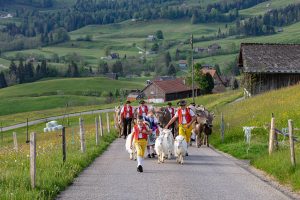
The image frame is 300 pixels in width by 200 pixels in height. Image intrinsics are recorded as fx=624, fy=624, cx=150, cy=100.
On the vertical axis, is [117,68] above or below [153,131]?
below

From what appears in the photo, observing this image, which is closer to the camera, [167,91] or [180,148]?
[180,148]

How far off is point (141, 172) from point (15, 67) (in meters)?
156

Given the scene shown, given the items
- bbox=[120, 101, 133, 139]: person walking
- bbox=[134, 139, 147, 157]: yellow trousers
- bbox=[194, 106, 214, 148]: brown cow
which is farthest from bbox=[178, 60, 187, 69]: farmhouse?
bbox=[134, 139, 147, 157]: yellow trousers

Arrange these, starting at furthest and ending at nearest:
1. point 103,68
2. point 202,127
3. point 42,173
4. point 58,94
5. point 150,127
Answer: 1. point 103,68
2. point 58,94
3. point 202,127
4. point 150,127
5. point 42,173

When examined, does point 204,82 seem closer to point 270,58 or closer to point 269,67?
point 270,58

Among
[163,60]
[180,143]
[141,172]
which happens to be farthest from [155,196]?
[163,60]

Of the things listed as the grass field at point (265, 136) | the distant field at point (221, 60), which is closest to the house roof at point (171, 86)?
the distant field at point (221, 60)

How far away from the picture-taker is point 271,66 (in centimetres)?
5159

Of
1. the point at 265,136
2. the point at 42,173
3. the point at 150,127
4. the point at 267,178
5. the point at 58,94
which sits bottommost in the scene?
the point at 58,94

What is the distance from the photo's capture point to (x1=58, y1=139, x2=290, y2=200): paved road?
44.8 feet

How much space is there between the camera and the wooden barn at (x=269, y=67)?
51388mm

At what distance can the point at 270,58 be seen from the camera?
52.6m

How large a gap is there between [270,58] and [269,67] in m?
1.45

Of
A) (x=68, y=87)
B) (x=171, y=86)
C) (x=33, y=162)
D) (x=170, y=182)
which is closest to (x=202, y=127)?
(x=170, y=182)
